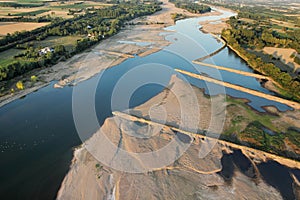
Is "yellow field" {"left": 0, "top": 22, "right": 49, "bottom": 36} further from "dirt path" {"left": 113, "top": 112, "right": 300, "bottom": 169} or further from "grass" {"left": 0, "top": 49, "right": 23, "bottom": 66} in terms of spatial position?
"dirt path" {"left": 113, "top": 112, "right": 300, "bottom": 169}

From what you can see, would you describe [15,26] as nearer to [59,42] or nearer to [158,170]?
[59,42]

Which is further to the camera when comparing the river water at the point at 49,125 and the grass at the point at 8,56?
the grass at the point at 8,56

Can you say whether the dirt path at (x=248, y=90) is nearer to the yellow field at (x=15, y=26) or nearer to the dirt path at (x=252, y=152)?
the dirt path at (x=252, y=152)

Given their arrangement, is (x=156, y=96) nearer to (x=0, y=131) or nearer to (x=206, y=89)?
(x=206, y=89)

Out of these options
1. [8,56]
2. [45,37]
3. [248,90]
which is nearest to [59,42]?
[45,37]

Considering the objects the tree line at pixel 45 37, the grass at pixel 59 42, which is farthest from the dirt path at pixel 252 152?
the grass at pixel 59 42

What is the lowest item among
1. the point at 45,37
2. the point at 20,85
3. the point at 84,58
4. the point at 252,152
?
the point at 252,152

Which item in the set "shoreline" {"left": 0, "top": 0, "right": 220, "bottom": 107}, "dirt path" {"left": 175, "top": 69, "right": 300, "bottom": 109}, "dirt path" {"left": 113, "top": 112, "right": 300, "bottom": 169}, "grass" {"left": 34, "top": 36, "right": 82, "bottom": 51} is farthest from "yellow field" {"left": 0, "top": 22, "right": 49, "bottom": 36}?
"dirt path" {"left": 113, "top": 112, "right": 300, "bottom": 169}

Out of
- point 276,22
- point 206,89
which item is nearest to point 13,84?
point 206,89
